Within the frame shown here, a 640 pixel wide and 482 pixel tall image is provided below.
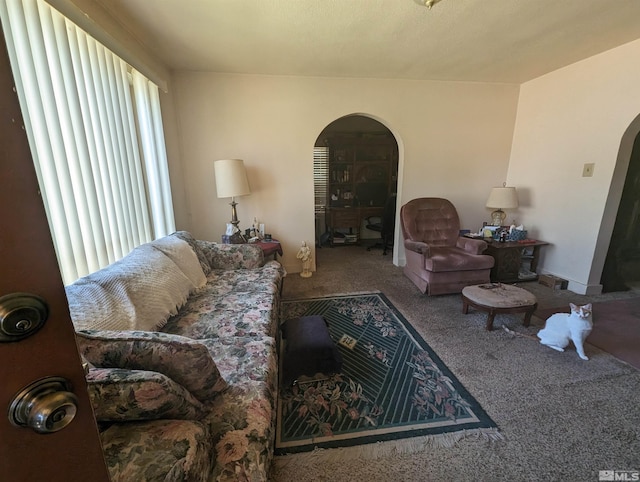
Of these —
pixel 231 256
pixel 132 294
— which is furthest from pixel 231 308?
pixel 231 256

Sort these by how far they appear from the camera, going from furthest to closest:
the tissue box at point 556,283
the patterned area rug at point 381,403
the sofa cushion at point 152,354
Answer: the tissue box at point 556,283 < the patterned area rug at point 381,403 < the sofa cushion at point 152,354

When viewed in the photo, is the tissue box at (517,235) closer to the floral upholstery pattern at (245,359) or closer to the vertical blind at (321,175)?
the vertical blind at (321,175)

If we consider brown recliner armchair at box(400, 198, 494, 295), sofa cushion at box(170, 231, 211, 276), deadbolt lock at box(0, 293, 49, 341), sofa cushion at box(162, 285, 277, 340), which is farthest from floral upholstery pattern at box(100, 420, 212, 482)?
brown recliner armchair at box(400, 198, 494, 295)

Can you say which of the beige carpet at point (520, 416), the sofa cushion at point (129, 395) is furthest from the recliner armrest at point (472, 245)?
the sofa cushion at point (129, 395)

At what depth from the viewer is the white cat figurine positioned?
182 centimetres

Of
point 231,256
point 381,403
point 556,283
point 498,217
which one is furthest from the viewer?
point 498,217

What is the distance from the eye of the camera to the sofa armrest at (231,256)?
2574 mm

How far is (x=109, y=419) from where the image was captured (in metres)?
0.72

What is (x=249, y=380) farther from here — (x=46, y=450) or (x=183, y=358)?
(x=46, y=450)

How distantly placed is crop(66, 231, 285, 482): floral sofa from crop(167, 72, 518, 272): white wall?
5.62 feet

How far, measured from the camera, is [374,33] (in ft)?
7.38

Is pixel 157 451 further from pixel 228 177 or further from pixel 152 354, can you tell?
pixel 228 177

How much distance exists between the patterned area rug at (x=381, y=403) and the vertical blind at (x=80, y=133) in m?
1.43

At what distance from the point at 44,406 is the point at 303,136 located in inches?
131
